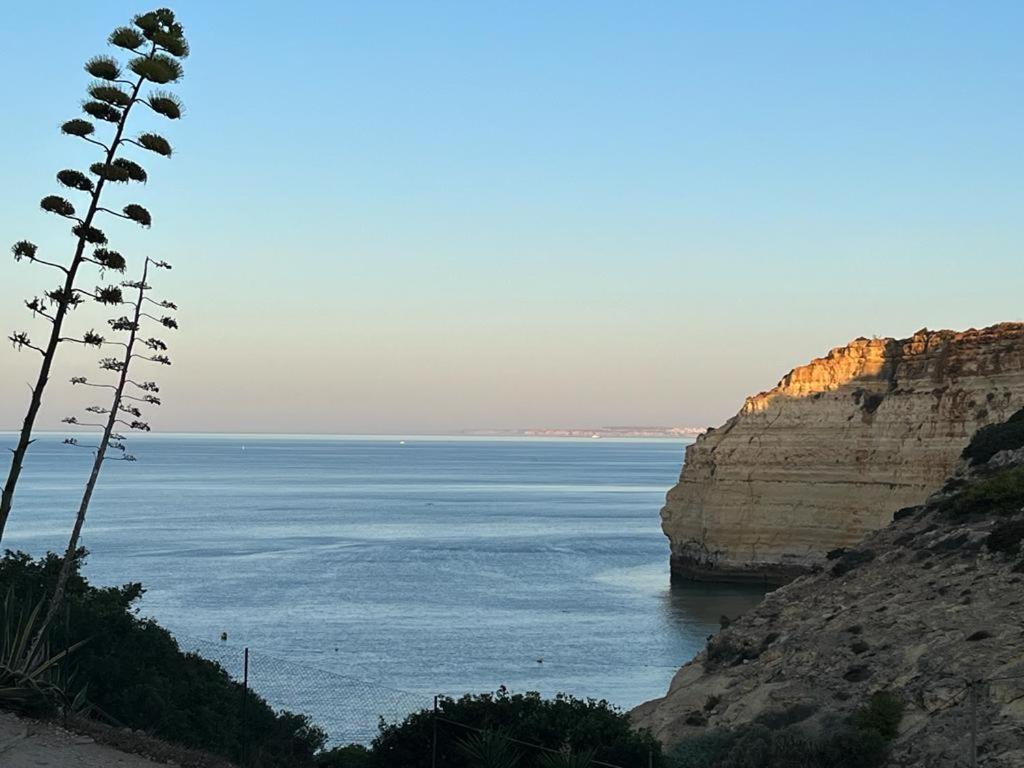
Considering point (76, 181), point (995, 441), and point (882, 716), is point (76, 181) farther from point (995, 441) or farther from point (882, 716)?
point (995, 441)

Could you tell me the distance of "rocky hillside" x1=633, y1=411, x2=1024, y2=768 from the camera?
76.0 ft

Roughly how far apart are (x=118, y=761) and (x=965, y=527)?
24.8m

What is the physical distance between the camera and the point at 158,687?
2511 cm

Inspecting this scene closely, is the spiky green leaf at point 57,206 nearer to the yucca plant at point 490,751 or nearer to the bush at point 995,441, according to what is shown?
the yucca plant at point 490,751

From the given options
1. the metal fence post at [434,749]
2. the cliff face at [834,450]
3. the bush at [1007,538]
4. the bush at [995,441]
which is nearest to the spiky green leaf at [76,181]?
the metal fence post at [434,749]

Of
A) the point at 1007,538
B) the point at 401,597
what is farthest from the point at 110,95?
the point at 401,597

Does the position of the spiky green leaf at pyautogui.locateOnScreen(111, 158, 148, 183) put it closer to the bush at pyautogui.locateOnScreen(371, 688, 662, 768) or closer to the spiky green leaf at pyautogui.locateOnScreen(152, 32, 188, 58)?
the spiky green leaf at pyautogui.locateOnScreen(152, 32, 188, 58)

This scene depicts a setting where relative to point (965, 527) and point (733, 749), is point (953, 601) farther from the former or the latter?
point (733, 749)

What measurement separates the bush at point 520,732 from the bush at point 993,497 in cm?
1678

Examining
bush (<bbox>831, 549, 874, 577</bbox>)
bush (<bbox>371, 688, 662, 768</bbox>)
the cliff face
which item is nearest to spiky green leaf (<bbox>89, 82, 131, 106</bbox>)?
bush (<bbox>371, 688, 662, 768</bbox>)

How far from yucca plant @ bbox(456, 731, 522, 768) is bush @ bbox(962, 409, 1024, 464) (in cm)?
2669

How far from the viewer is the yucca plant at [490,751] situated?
20.1 metres

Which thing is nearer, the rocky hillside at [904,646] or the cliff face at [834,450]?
the rocky hillside at [904,646]

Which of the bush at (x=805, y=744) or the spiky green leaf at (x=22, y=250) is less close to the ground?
the spiky green leaf at (x=22, y=250)
